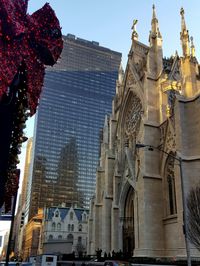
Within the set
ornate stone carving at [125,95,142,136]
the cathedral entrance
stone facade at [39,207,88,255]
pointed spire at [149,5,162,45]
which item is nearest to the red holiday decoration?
the cathedral entrance

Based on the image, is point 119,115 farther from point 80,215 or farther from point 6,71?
point 80,215

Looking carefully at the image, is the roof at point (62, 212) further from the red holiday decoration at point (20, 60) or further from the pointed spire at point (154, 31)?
the red holiday decoration at point (20, 60)

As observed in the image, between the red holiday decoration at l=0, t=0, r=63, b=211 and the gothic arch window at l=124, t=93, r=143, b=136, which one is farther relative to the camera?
the gothic arch window at l=124, t=93, r=143, b=136

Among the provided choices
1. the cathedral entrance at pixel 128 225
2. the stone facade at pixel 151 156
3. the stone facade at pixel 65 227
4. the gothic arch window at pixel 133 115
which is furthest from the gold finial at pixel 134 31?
the stone facade at pixel 65 227

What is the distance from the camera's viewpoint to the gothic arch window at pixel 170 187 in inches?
1164

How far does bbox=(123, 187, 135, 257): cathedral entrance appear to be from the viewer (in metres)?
36.3

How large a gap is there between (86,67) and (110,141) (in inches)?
4714

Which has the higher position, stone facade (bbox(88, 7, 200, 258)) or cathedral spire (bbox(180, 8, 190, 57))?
cathedral spire (bbox(180, 8, 190, 57))

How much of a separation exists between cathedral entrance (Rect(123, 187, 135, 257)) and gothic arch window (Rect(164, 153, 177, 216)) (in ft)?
26.7

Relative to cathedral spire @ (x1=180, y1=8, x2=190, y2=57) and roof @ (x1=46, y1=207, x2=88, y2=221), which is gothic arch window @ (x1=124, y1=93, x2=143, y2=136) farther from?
roof @ (x1=46, y1=207, x2=88, y2=221)

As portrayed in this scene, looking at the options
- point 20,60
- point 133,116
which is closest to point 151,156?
point 133,116

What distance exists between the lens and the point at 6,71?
8.95 m

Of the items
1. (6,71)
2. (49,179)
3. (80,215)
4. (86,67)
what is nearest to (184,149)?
(6,71)

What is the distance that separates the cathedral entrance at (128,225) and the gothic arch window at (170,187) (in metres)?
8.15
